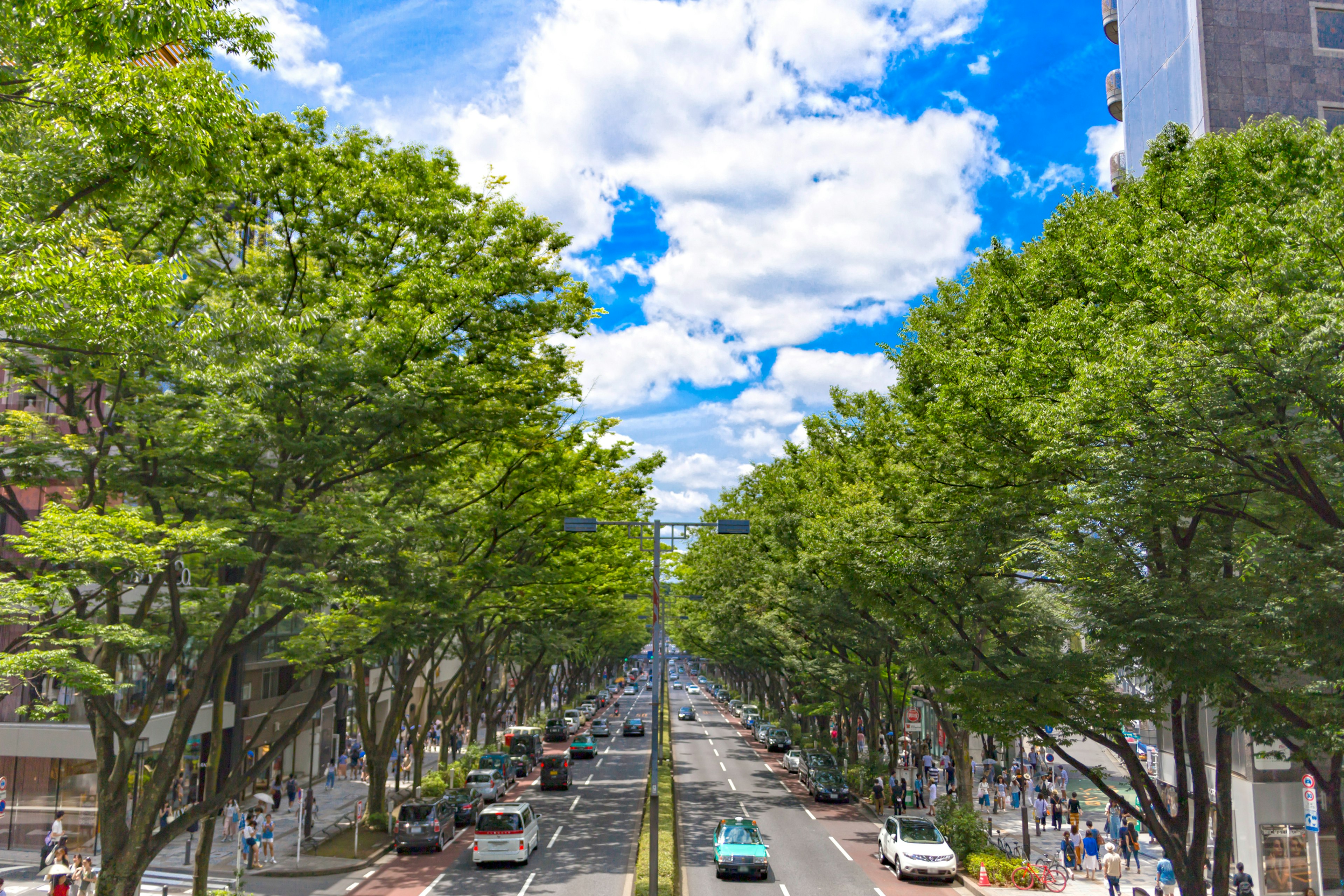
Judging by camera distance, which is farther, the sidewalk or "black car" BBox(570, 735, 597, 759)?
"black car" BBox(570, 735, 597, 759)

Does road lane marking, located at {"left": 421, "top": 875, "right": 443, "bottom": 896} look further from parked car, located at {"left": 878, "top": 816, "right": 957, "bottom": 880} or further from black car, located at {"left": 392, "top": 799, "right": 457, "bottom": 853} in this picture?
parked car, located at {"left": 878, "top": 816, "right": 957, "bottom": 880}

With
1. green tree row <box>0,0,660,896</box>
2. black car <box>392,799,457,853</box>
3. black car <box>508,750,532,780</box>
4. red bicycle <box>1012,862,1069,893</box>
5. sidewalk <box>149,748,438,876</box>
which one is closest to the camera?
green tree row <box>0,0,660,896</box>

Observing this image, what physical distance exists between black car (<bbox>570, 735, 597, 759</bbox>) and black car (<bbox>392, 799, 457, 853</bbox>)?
24.0 m

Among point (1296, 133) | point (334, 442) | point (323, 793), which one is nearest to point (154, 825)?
point (334, 442)

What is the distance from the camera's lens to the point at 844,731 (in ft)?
183

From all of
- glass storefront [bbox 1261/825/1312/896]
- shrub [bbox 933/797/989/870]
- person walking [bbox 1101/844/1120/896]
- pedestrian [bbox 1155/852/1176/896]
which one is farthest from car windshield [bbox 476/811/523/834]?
glass storefront [bbox 1261/825/1312/896]

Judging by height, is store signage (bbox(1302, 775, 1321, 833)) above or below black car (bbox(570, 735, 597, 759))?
above

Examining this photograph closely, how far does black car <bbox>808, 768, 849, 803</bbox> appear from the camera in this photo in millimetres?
37406

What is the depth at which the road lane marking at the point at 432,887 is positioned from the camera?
2280cm

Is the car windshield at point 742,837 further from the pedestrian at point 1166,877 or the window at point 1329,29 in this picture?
the window at point 1329,29

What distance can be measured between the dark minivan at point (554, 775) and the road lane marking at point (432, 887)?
1580cm

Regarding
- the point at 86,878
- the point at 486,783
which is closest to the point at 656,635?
the point at 86,878

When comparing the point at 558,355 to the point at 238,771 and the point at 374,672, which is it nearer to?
the point at 238,771

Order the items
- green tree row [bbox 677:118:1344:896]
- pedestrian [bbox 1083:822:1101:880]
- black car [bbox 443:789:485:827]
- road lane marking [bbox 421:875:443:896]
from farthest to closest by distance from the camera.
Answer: black car [bbox 443:789:485:827], pedestrian [bbox 1083:822:1101:880], road lane marking [bbox 421:875:443:896], green tree row [bbox 677:118:1344:896]
